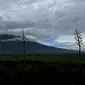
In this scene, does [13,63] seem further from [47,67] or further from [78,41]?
[78,41]

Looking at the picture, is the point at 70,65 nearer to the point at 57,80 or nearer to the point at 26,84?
the point at 57,80

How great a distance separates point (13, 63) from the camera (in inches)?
1688

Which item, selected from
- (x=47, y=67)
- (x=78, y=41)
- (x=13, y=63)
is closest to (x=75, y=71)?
(x=47, y=67)

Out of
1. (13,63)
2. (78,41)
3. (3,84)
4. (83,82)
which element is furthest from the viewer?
(78,41)

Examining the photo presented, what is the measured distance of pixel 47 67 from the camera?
36344mm

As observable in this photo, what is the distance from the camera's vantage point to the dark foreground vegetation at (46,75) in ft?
109

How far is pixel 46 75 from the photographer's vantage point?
35.1m

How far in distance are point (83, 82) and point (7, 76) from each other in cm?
1035

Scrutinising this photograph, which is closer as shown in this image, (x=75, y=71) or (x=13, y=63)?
(x=75, y=71)

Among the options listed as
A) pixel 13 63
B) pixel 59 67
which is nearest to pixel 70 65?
pixel 59 67

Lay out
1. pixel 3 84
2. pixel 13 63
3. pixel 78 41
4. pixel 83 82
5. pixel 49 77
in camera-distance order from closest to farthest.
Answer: pixel 83 82 → pixel 49 77 → pixel 3 84 → pixel 13 63 → pixel 78 41

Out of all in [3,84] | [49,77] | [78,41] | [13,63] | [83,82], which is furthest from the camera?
[78,41]

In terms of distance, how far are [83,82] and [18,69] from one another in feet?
33.6

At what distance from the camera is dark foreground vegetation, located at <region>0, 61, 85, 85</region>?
33.2 meters
